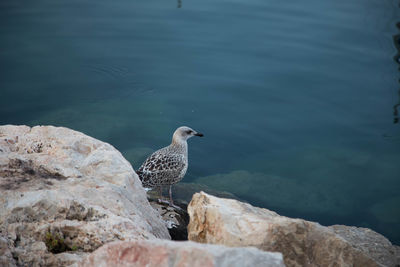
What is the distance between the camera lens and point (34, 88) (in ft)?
35.9

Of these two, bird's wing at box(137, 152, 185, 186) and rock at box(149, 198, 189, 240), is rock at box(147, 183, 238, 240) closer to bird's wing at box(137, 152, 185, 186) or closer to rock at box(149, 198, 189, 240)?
rock at box(149, 198, 189, 240)

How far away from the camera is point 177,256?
8.16 ft

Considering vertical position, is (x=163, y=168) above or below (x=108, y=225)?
below

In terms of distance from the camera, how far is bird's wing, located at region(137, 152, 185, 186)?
655 cm

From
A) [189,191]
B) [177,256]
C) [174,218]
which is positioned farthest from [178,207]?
[177,256]

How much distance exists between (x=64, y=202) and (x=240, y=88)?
8.00m

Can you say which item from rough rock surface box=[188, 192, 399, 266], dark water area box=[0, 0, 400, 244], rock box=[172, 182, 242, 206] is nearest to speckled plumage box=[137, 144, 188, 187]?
rock box=[172, 182, 242, 206]

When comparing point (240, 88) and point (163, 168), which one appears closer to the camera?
point (163, 168)

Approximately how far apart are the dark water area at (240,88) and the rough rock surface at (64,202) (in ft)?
14.0

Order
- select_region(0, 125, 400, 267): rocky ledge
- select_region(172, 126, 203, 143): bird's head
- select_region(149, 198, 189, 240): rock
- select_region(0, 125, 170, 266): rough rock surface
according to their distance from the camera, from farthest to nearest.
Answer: select_region(172, 126, 203, 143): bird's head, select_region(149, 198, 189, 240): rock, select_region(0, 125, 170, 266): rough rock surface, select_region(0, 125, 400, 267): rocky ledge

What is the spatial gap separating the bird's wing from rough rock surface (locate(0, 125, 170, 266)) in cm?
186

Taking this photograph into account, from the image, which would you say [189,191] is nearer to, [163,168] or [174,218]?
[163,168]

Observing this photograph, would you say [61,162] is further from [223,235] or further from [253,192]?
[253,192]

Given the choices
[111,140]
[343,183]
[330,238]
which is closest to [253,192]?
[343,183]
